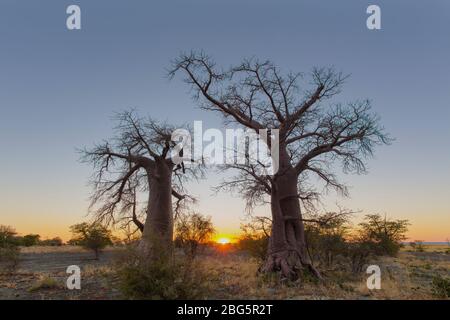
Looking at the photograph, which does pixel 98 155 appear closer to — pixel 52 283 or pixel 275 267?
pixel 52 283

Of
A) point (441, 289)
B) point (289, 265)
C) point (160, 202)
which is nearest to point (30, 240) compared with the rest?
point (160, 202)

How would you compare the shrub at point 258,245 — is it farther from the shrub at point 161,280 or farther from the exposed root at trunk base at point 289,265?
the shrub at point 161,280

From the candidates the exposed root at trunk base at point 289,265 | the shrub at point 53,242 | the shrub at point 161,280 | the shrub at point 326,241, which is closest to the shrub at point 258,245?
the shrub at point 326,241

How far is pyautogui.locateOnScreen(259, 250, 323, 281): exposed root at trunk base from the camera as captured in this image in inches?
359

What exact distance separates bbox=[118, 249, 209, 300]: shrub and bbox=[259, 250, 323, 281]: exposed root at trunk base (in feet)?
10.8

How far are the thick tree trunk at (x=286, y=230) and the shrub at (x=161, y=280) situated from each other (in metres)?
3.43

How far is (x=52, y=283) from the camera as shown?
27.0 feet

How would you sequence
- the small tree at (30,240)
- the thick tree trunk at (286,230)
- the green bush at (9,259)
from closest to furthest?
the thick tree trunk at (286,230), the green bush at (9,259), the small tree at (30,240)

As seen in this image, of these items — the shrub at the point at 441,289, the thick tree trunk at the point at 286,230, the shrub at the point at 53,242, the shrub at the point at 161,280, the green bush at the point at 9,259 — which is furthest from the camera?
the shrub at the point at 53,242

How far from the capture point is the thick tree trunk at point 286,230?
30.8 feet

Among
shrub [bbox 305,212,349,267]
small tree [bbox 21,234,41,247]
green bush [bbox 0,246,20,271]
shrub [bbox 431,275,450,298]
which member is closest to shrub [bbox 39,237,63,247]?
small tree [bbox 21,234,41,247]

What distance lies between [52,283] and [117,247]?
243 cm
